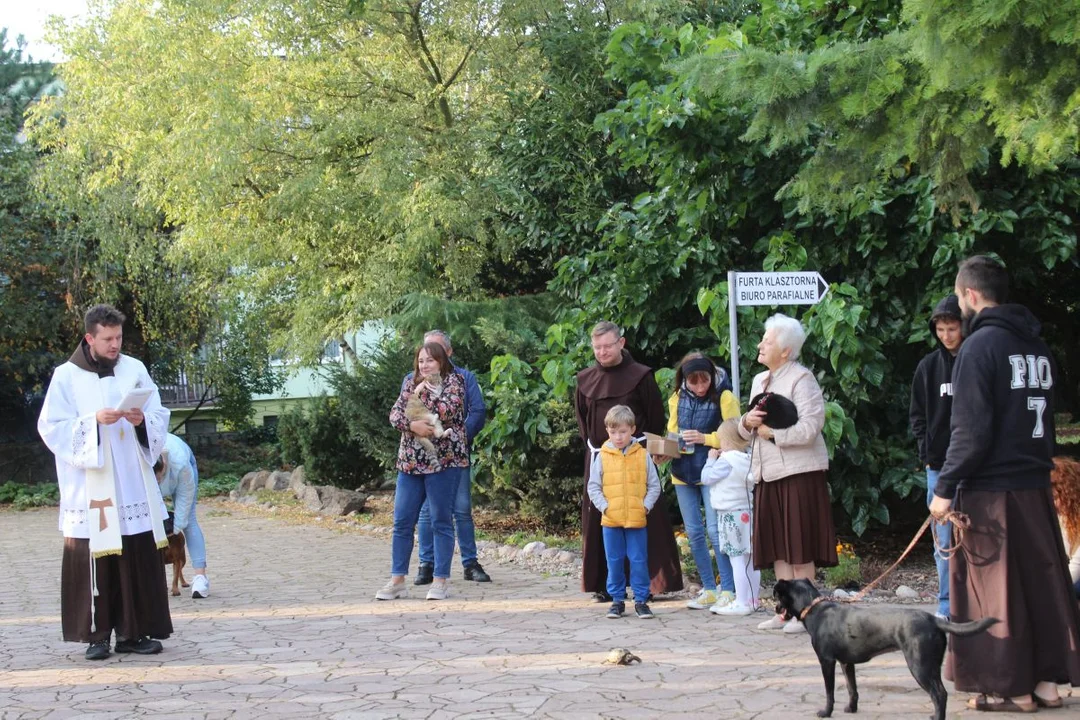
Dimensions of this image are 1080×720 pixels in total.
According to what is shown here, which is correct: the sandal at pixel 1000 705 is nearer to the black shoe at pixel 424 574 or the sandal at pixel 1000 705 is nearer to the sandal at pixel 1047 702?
the sandal at pixel 1047 702

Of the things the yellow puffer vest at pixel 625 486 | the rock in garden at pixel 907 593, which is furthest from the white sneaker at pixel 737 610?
the rock in garden at pixel 907 593

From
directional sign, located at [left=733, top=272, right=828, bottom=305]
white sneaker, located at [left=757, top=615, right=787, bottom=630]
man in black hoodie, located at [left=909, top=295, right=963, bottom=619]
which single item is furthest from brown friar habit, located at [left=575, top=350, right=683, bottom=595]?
man in black hoodie, located at [left=909, top=295, right=963, bottom=619]

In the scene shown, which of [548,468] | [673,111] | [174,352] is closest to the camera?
[673,111]

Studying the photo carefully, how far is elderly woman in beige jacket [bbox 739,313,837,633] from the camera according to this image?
697 centimetres

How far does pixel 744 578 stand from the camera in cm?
789

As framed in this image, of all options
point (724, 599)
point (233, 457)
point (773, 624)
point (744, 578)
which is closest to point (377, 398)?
point (724, 599)

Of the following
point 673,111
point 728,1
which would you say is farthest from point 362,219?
point 673,111

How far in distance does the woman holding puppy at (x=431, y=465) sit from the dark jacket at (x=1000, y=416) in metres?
4.52

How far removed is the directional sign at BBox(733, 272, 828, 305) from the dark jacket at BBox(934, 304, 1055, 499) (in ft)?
10.1

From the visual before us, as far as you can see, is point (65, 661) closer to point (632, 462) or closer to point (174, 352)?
point (632, 462)

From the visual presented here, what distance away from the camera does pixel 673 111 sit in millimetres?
9812

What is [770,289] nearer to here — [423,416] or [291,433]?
[423,416]

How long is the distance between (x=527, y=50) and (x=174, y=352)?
1034cm

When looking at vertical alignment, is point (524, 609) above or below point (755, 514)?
below
